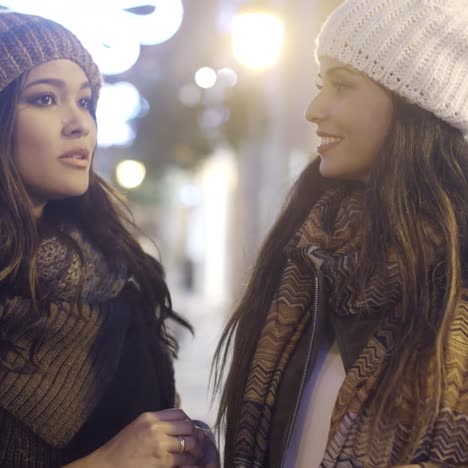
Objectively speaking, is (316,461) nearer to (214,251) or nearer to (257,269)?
(257,269)

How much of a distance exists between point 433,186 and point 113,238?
1.00m

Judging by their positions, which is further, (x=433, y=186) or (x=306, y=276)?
(x=306, y=276)

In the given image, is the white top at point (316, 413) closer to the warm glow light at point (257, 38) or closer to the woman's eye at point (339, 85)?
the woman's eye at point (339, 85)

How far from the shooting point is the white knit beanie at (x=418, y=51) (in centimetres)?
181

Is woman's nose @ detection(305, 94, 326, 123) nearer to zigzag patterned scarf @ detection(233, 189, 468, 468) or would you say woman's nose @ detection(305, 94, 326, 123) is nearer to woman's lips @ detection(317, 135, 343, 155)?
woman's lips @ detection(317, 135, 343, 155)

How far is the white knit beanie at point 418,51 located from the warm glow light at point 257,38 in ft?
11.6

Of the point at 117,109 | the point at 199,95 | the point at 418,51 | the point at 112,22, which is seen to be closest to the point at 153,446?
the point at 418,51

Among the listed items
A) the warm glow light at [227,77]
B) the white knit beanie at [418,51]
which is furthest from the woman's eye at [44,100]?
the warm glow light at [227,77]

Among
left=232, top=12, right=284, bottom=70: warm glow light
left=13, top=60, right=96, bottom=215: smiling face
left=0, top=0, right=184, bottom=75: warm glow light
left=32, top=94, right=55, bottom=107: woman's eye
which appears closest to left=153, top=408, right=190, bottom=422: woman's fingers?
left=13, top=60, right=96, bottom=215: smiling face

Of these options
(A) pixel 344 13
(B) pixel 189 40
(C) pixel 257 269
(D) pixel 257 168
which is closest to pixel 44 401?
(C) pixel 257 269

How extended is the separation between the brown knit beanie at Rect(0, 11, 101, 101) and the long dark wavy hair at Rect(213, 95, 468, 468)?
0.82 m

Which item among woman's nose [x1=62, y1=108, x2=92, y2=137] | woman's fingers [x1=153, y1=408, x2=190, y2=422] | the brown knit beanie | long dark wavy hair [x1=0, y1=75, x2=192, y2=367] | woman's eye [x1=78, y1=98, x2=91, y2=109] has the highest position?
the brown knit beanie

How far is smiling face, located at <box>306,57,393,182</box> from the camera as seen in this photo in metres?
1.86

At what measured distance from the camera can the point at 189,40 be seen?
7.82m
